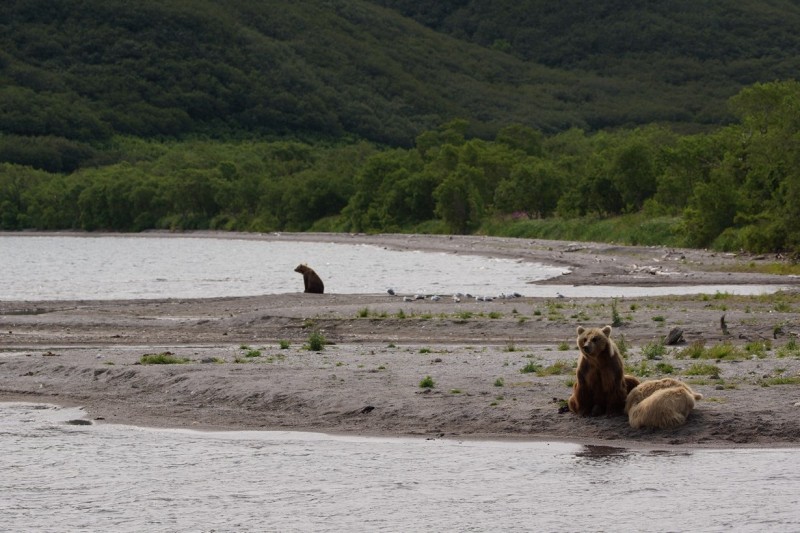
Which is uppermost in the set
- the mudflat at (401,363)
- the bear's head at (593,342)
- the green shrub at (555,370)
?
the bear's head at (593,342)

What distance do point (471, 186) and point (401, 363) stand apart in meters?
75.7

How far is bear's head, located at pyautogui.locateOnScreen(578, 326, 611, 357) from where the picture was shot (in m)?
16.2

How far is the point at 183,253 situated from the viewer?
96.2m

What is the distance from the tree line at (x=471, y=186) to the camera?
6091cm

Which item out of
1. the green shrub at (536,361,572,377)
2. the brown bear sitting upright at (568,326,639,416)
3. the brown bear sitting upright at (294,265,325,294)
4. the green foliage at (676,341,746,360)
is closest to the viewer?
the brown bear sitting upright at (568,326,639,416)

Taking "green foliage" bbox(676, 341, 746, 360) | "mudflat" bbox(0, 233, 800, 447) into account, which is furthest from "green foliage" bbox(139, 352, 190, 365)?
"green foliage" bbox(676, 341, 746, 360)

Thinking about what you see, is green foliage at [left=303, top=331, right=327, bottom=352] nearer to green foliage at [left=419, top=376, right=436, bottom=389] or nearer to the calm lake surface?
green foliage at [left=419, top=376, right=436, bottom=389]

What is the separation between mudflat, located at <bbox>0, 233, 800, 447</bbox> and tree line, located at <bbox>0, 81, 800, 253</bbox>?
2252 cm

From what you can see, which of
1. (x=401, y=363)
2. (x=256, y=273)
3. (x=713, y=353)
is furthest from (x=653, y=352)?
(x=256, y=273)

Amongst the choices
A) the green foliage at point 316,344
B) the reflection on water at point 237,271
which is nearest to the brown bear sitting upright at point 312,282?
the reflection on water at point 237,271

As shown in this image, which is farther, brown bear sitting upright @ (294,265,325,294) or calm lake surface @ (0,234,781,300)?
calm lake surface @ (0,234,781,300)

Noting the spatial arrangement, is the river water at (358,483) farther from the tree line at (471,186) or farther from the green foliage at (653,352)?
the tree line at (471,186)

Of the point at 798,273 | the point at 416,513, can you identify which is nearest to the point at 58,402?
the point at 416,513

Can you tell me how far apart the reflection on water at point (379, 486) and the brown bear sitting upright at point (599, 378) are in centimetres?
79
